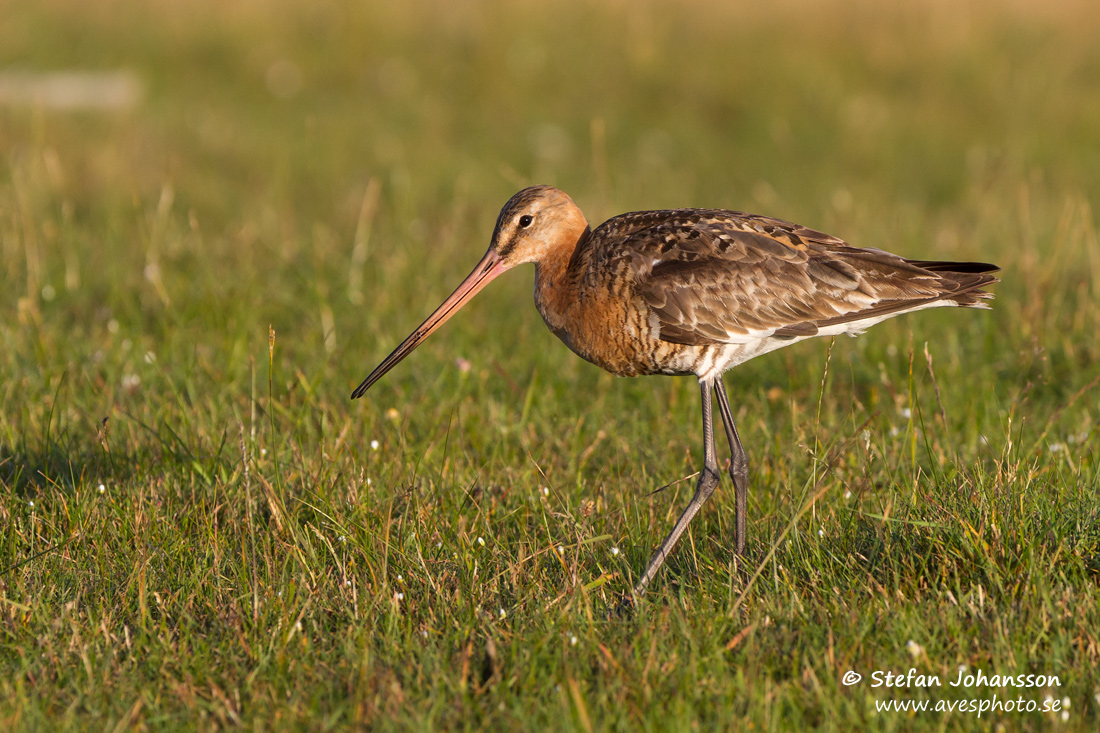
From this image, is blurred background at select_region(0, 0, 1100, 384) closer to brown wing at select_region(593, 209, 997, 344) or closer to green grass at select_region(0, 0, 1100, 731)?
green grass at select_region(0, 0, 1100, 731)

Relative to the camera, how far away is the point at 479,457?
4.75 meters

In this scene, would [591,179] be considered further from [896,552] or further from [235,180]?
[896,552]

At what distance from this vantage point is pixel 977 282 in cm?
417

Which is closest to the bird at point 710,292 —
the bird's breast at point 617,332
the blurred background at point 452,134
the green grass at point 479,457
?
the bird's breast at point 617,332

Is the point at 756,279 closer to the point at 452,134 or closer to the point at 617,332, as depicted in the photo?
the point at 617,332

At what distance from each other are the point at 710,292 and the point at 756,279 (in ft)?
0.64

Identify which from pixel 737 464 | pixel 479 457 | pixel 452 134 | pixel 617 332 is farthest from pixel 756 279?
pixel 452 134

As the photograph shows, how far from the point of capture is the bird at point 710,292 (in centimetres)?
398

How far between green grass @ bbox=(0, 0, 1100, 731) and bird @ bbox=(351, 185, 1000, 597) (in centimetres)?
43

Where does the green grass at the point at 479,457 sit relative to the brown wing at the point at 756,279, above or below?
below

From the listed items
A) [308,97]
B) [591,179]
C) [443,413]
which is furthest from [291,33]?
[443,413]

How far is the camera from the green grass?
2.99m

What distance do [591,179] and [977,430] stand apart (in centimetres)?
598

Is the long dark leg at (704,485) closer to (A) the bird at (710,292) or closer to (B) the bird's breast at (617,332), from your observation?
(A) the bird at (710,292)
